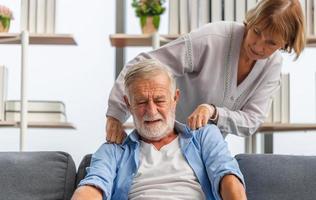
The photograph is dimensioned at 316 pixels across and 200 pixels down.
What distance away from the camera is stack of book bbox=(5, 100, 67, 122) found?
126 inches

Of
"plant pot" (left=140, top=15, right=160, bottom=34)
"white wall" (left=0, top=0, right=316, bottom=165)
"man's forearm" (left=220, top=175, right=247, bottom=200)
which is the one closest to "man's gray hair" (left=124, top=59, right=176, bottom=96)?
"man's forearm" (left=220, top=175, right=247, bottom=200)

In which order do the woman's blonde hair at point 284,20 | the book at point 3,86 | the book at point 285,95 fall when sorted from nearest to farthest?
1. the woman's blonde hair at point 284,20
2. the book at point 3,86
3. the book at point 285,95

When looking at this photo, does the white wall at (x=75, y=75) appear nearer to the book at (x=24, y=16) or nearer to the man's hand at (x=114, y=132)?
the book at (x=24, y=16)

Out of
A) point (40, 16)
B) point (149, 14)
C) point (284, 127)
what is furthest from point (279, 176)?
point (40, 16)

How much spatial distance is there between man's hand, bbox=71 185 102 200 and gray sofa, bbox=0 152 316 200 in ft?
0.80

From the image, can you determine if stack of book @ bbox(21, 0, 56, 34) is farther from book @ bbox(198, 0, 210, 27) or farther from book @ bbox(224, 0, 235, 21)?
book @ bbox(224, 0, 235, 21)

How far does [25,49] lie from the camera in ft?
10.2

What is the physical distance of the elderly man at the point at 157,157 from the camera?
1842 millimetres

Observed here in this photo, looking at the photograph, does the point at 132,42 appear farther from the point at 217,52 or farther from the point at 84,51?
the point at 217,52

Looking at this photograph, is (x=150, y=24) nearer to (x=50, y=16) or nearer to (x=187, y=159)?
(x=50, y=16)

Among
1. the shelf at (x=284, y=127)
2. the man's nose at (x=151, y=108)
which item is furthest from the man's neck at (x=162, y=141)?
the shelf at (x=284, y=127)

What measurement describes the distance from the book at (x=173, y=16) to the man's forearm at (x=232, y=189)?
159 centimetres

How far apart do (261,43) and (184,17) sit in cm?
131

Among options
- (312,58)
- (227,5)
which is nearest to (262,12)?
(227,5)
